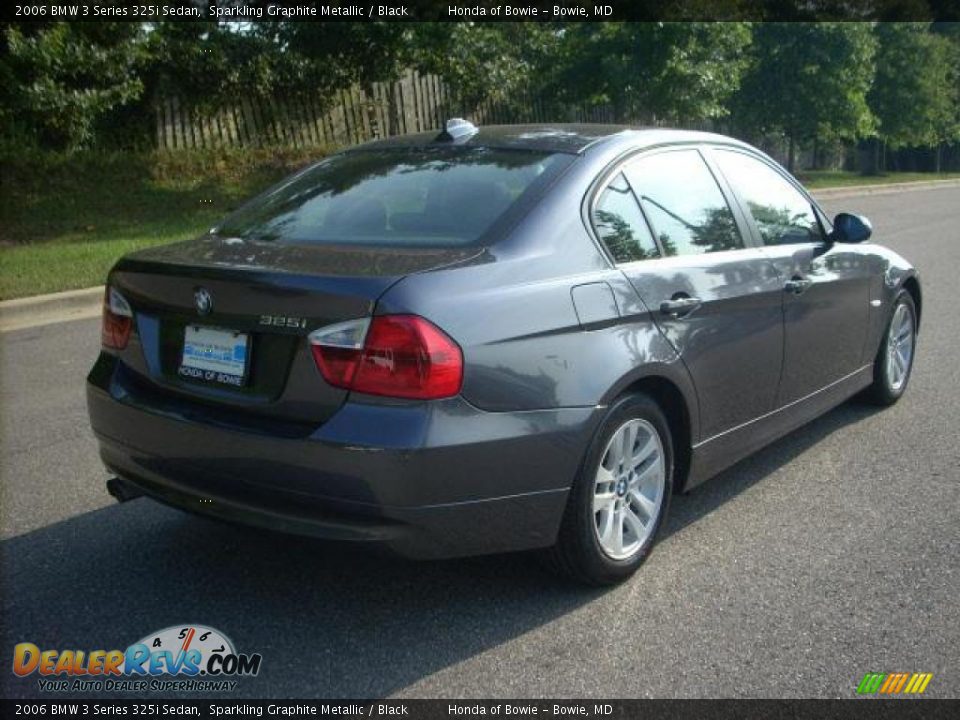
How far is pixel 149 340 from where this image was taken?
11.1 ft

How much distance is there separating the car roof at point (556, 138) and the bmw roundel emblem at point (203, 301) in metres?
1.32

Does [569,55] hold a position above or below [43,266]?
above

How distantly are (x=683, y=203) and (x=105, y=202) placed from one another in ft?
39.8

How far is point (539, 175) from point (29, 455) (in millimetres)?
3045

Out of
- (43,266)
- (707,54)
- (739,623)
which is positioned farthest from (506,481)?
(707,54)

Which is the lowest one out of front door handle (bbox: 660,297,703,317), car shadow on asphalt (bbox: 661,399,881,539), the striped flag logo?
car shadow on asphalt (bbox: 661,399,881,539)

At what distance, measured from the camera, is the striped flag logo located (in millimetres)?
2895

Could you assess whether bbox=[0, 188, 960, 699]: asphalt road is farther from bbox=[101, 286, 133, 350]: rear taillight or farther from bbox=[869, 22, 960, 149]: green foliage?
bbox=[869, 22, 960, 149]: green foliage

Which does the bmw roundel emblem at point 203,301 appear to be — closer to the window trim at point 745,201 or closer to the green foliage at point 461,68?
the window trim at point 745,201

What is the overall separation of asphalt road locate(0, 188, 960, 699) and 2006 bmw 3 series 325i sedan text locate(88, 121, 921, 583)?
11.4 inches

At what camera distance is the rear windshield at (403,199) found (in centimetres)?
350

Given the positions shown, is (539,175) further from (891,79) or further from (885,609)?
(891,79)

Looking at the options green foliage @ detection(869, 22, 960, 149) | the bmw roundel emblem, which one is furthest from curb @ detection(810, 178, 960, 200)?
the bmw roundel emblem

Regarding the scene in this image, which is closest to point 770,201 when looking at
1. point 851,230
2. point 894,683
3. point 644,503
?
point 851,230
